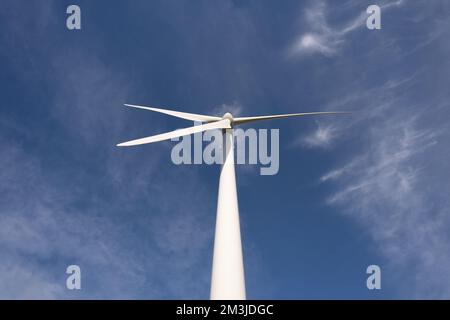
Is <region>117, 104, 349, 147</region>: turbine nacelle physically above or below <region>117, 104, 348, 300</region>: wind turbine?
above

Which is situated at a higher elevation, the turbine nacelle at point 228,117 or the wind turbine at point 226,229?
the turbine nacelle at point 228,117

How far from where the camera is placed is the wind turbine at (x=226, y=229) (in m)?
20.2

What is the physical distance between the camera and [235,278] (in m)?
20.5

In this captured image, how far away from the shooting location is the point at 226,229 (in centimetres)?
A: 2256

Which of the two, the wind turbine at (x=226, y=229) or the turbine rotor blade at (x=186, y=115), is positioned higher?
the turbine rotor blade at (x=186, y=115)

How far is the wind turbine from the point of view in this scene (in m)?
20.2

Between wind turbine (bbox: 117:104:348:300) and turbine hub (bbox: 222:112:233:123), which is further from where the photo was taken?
turbine hub (bbox: 222:112:233:123)

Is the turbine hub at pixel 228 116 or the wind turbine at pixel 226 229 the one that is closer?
the wind turbine at pixel 226 229
